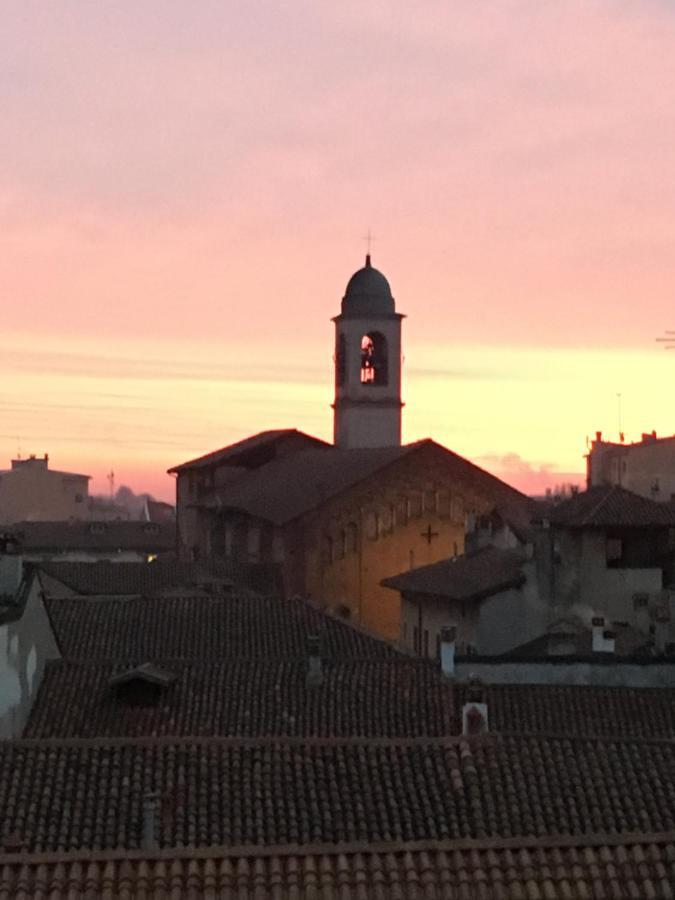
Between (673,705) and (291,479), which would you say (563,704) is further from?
(291,479)

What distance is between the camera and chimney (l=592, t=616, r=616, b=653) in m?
33.7

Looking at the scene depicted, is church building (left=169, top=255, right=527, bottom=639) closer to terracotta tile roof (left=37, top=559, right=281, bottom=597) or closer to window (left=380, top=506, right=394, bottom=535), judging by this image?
window (left=380, top=506, right=394, bottom=535)

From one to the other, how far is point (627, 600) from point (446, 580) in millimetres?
7207

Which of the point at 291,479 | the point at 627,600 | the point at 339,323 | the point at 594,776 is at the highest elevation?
the point at 339,323

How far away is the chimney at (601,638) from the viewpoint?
33719mm

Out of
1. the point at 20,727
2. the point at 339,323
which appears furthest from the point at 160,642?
the point at 339,323

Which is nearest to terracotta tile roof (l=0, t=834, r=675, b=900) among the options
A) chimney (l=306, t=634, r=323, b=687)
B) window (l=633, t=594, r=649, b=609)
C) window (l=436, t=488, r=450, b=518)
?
chimney (l=306, t=634, r=323, b=687)

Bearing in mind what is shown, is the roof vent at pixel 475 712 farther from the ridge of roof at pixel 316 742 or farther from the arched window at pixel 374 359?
the arched window at pixel 374 359

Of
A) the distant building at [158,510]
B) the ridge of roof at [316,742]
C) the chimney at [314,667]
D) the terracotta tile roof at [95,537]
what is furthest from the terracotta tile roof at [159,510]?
the ridge of roof at [316,742]

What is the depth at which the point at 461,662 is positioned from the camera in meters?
31.3

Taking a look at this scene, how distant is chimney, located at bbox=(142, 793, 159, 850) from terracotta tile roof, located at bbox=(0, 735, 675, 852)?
0.23 metres

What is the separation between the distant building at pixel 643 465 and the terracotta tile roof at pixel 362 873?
5334cm

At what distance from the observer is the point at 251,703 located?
28.4m

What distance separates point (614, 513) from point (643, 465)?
31.5 meters
